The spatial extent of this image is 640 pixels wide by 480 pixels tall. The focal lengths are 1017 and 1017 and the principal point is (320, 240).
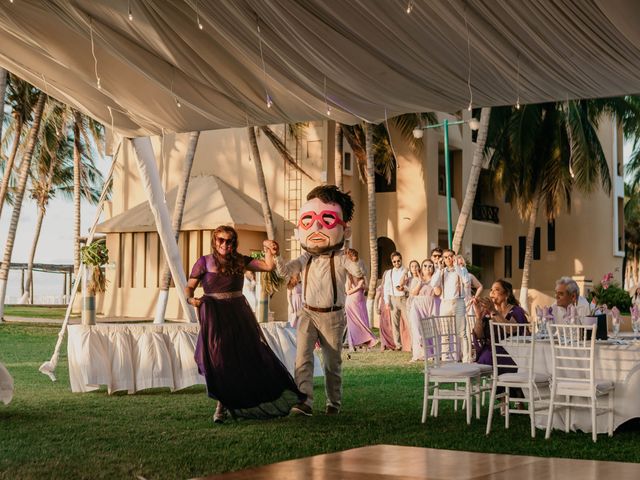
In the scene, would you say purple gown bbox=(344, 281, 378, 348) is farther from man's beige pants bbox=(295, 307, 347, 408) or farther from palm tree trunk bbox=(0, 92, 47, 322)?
palm tree trunk bbox=(0, 92, 47, 322)

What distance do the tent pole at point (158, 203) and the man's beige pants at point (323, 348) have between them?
1928mm

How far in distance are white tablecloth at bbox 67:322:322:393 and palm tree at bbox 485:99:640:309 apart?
2010cm

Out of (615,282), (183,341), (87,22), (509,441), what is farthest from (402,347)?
(615,282)

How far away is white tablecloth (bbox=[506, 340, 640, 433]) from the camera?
8422 millimetres

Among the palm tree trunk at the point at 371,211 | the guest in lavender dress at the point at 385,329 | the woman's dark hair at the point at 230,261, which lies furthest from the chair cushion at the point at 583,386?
the palm tree trunk at the point at 371,211

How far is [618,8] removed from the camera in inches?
242

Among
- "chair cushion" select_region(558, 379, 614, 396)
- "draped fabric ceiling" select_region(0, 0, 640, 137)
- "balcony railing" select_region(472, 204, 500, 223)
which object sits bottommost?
"chair cushion" select_region(558, 379, 614, 396)

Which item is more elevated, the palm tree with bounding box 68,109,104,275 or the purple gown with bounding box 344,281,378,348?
the palm tree with bounding box 68,109,104,275

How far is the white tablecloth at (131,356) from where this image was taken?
11.0m

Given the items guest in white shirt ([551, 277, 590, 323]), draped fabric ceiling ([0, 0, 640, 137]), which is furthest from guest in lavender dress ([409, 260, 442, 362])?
draped fabric ceiling ([0, 0, 640, 137])

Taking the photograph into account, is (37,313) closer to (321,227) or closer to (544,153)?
(544,153)

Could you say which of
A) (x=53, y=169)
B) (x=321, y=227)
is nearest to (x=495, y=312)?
(x=321, y=227)

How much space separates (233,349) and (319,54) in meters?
3.09

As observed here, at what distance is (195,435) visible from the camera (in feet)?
27.4
